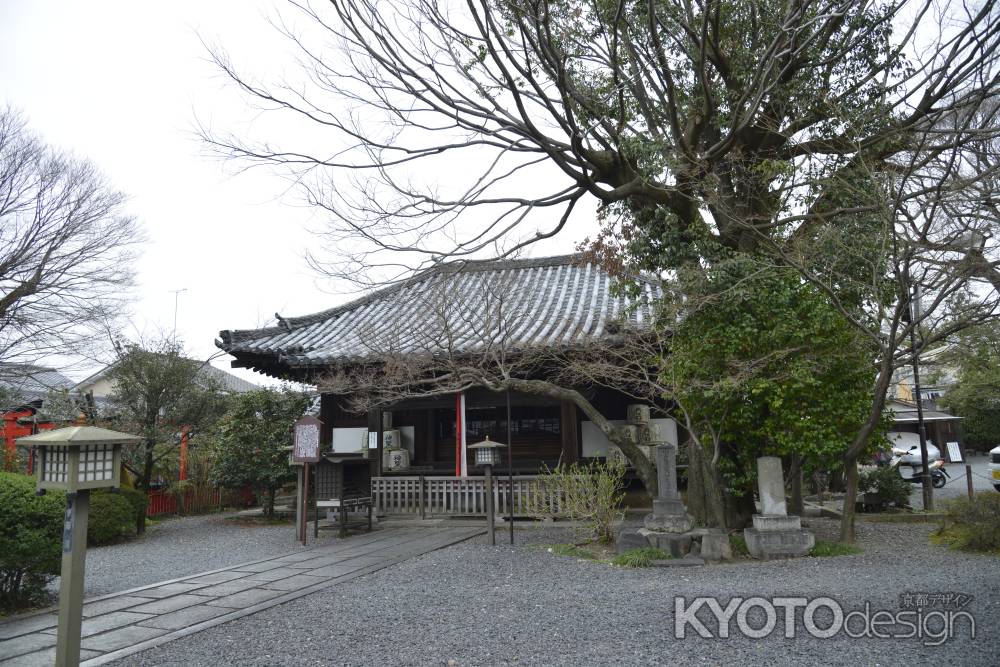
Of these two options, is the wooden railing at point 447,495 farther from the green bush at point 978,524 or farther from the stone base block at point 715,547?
the green bush at point 978,524

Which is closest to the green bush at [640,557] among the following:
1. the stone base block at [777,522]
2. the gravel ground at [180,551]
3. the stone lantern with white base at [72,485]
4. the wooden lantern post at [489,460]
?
the stone base block at [777,522]

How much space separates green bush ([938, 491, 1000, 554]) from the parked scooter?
36.6ft

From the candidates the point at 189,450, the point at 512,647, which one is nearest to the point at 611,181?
the point at 512,647

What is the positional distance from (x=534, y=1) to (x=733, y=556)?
7.29 metres

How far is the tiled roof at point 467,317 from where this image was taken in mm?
10633

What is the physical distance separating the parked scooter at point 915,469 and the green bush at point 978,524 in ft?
36.6

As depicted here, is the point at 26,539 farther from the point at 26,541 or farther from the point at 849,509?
the point at 849,509

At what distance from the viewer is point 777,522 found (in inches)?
313

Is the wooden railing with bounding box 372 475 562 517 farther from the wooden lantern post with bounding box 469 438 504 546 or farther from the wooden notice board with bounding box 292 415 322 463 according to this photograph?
the wooden notice board with bounding box 292 415 322 463

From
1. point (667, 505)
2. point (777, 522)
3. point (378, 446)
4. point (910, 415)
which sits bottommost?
point (777, 522)

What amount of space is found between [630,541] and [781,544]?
6.20 ft

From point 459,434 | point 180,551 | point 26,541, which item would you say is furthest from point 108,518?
point 459,434

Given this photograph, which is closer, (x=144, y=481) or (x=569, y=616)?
(x=569, y=616)

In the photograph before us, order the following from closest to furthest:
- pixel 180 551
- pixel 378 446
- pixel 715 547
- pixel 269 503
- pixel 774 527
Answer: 1. pixel 715 547
2. pixel 774 527
3. pixel 180 551
4. pixel 378 446
5. pixel 269 503
